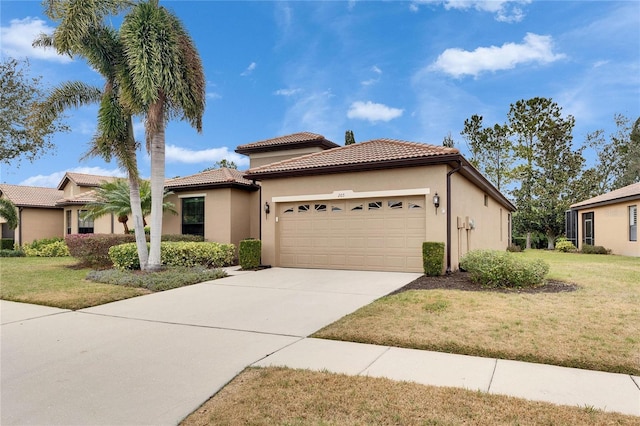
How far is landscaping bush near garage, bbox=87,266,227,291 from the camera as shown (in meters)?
10.0

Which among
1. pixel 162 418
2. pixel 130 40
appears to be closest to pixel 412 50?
pixel 130 40

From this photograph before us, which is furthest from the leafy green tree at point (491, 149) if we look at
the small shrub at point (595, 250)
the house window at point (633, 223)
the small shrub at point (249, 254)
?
the small shrub at point (249, 254)

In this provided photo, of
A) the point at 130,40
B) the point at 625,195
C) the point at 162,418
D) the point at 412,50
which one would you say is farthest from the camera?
the point at 625,195

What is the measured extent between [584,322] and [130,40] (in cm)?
1235

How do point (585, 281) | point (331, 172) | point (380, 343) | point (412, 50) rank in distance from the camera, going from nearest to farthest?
1. point (380, 343)
2. point (585, 281)
3. point (331, 172)
4. point (412, 50)

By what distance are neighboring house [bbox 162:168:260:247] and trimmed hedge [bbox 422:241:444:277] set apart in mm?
8687

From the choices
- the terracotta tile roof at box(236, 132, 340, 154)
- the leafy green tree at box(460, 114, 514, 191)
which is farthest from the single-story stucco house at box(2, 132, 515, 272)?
the leafy green tree at box(460, 114, 514, 191)

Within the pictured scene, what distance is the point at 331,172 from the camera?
1306 centimetres

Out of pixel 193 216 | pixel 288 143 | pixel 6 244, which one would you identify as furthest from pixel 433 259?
pixel 6 244

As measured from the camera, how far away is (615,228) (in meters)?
22.0

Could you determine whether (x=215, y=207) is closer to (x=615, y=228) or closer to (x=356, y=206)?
(x=356, y=206)

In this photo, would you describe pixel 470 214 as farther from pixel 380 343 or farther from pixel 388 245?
pixel 380 343

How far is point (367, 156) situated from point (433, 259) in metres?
4.05

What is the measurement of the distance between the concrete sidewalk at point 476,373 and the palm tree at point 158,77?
28.5 ft
